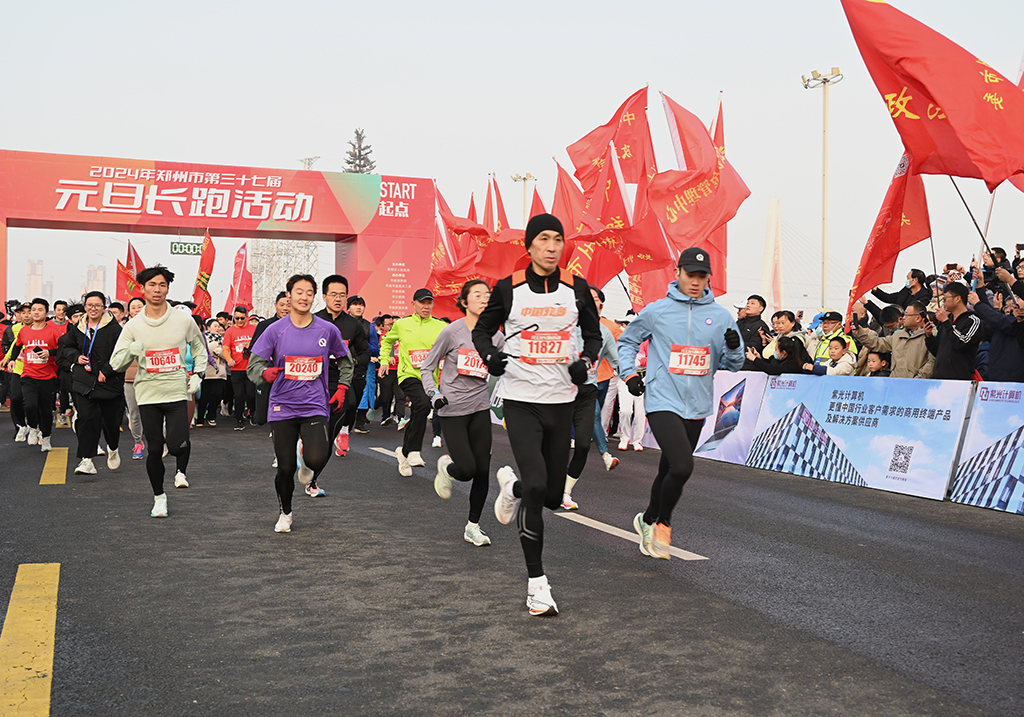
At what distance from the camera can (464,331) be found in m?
8.25

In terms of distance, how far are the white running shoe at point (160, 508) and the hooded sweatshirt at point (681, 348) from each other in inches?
155

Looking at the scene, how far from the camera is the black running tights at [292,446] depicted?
24.9ft

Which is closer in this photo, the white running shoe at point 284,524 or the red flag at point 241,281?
the white running shoe at point 284,524

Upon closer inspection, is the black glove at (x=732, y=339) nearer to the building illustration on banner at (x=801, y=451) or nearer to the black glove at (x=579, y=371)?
the black glove at (x=579, y=371)

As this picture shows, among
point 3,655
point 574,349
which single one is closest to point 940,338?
point 574,349

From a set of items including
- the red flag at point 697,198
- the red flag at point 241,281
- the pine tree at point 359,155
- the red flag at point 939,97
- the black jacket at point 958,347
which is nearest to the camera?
the red flag at point 939,97

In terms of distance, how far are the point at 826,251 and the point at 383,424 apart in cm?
1890

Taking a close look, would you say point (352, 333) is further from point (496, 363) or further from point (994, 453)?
point (994, 453)

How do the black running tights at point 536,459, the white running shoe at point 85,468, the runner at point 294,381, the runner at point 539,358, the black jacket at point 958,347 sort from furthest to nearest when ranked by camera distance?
the white running shoe at point 85,468 < the black jacket at point 958,347 < the runner at point 294,381 < the runner at point 539,358 < the black running tights at point 536,459

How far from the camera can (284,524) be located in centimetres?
767

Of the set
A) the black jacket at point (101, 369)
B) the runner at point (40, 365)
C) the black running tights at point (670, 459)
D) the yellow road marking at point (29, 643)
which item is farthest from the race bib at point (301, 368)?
the runner at point (40, 365)

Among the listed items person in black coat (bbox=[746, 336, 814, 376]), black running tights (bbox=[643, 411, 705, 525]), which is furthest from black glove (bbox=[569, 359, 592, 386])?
person in black coat (bbox=[746, 336, 814, 376])

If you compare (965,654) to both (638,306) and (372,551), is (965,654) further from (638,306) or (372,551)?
(638,306)

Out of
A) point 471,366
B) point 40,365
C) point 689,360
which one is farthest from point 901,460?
point 40,365
